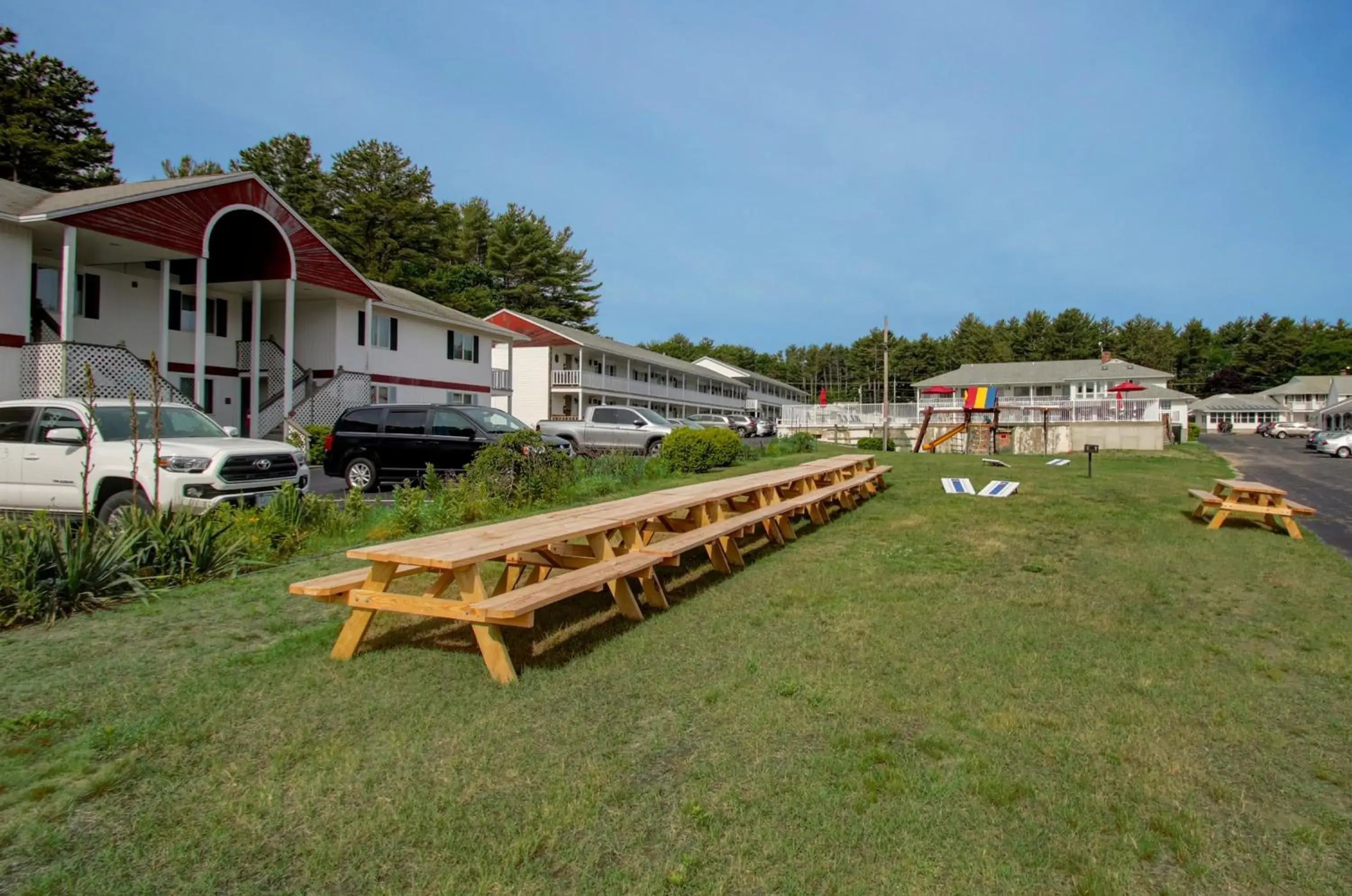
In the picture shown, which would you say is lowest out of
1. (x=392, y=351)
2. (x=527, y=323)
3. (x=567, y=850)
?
(x=567, y=850)

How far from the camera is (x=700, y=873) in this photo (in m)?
2.33

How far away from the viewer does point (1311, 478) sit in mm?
19781

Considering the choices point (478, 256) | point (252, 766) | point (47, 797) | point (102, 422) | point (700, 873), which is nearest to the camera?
point (700, 873)

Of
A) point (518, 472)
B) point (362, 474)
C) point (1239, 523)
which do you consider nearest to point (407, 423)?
point (362, 474)

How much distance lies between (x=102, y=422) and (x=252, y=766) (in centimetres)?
748

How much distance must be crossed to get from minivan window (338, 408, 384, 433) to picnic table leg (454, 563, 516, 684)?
434 inches

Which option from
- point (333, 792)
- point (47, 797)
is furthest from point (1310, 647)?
point (47, 797)

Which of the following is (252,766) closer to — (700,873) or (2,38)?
(700,873)

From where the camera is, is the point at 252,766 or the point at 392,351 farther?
the point at 392,351

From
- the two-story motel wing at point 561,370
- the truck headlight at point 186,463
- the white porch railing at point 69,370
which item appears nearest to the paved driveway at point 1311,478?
the truck headlight at point 186,463

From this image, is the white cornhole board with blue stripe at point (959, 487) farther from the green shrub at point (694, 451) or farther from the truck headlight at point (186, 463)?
the truck headlight at point (186, 463)

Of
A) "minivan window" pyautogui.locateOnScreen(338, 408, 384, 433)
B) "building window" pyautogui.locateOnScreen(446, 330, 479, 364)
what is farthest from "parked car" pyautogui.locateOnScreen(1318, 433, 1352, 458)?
"minivan window" pyautogui.locateOnScreen(338, 408, 384, 433)

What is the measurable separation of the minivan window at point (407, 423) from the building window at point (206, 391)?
9.34 metres

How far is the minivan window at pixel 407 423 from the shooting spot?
13.7 m
